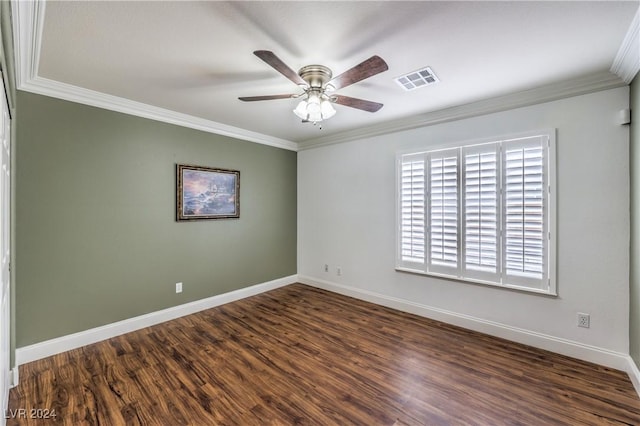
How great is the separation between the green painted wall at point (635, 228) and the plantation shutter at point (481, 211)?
3.16 ft

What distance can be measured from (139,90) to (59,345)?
8.45 feet

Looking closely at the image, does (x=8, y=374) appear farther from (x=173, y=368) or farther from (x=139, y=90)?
(x=139, y=90)

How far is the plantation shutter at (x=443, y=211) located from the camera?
330cm

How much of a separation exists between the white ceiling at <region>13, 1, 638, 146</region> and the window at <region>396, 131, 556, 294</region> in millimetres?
688

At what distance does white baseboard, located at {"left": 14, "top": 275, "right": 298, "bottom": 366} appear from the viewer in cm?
254

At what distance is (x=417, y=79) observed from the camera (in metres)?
2.55

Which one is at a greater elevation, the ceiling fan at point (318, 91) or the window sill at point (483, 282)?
the ceiling fan at point (318, 91)

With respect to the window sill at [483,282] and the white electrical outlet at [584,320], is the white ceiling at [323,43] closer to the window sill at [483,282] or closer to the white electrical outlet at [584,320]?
the window sill at [483,282]

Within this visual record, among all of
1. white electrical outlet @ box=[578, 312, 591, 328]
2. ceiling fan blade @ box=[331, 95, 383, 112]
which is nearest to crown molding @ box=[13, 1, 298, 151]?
ceiling fan blade @ box=[331, 95, 383, 112]

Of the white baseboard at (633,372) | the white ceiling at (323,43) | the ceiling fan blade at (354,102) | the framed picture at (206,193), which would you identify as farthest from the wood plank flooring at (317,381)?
the white ceiling at (323,43)

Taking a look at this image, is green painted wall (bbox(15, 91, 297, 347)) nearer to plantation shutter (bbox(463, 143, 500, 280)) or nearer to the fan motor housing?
the fan motor housing

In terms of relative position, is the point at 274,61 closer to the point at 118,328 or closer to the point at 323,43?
the point at 323,43

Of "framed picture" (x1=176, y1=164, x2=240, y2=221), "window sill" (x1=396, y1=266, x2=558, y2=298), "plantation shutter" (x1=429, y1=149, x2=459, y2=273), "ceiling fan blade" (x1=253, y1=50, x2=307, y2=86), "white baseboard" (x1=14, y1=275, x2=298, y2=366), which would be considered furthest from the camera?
"framed picture" (x1=176, y1=164, x2=240, y2=221)

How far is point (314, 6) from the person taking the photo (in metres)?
1.64
